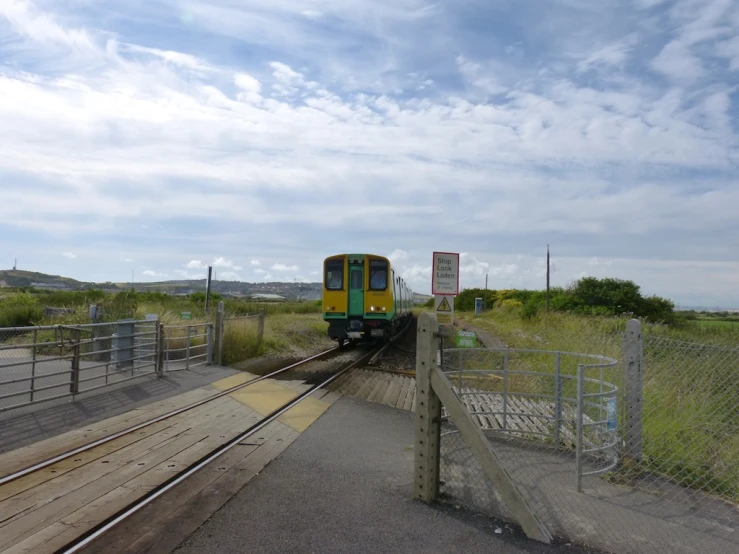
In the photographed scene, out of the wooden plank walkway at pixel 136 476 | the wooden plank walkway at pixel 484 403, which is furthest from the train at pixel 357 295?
the wooden plank walkway at pixel 136 476

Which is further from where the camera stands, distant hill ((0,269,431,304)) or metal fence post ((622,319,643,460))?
distant hill ((0,269,431,304))

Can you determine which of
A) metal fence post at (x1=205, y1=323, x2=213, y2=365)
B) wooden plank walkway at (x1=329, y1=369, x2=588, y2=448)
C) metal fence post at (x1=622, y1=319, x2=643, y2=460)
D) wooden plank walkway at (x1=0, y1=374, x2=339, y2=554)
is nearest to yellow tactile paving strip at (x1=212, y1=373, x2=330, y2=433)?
wooden plank walkway at (x1=0, y1=374, x2=339, y2=554)

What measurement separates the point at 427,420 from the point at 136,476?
2.77m

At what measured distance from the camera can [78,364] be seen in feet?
32.3

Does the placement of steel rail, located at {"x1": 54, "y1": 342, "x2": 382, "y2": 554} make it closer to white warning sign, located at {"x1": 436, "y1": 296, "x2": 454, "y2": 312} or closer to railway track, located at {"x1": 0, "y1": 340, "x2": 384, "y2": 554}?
railway track, located at {"x1": 0, "y1": 340, "x2": 384, "y2": 554}

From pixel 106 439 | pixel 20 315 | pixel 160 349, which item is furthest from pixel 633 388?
pixel 20 315

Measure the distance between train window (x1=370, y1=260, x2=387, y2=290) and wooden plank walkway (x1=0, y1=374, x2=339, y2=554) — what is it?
12694 mm

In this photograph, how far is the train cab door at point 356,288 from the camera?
22219 millimetres

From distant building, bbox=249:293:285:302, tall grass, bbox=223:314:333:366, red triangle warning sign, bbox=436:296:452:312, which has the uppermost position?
distant building, bbox=249:293:285:302

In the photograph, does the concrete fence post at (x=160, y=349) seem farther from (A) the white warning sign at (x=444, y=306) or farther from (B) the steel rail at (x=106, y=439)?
(A) the white warning sign at (x=444, y=306)

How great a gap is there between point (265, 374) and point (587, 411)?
759 cm

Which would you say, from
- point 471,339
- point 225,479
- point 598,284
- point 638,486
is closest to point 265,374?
point 471,339

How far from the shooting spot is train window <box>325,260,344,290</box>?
73.5 ft

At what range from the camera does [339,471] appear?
628 centimetres
